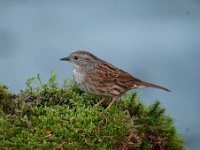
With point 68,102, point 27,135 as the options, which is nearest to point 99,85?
point 68,102

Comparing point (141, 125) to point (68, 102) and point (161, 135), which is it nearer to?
point (161, 135)

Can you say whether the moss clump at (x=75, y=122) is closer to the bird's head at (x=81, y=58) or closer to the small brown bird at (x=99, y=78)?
the small brown bird at (x=99, y=78)

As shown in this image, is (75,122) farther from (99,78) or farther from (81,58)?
(81,58)

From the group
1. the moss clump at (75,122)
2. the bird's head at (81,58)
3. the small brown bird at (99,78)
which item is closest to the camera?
the moss clump at (75,122)

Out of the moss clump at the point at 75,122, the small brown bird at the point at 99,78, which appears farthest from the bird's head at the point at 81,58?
the moss clump at the point at 75,122

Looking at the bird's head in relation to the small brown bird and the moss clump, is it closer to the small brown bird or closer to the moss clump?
the small brown bird
